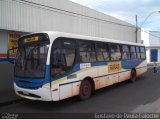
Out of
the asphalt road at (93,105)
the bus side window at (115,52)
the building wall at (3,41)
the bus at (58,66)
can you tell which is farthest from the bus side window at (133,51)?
the building wall at (3,41)

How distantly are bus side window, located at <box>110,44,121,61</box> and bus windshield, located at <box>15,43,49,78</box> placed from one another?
16.1ft

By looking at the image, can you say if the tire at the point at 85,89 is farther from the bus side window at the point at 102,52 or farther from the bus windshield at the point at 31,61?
the bus windshield at the point at 31,61

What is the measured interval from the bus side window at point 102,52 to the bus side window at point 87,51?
46 centimetres

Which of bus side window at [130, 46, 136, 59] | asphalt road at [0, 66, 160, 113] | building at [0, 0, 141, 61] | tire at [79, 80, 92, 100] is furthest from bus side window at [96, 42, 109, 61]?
building at [0, 0, 141, 61]

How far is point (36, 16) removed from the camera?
1355 cm

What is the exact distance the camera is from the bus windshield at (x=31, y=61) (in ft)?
27.0

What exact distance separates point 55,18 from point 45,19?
109 cm

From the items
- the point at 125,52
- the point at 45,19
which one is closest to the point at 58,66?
the point at 45,19

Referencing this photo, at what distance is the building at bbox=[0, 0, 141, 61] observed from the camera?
1199 centimetres

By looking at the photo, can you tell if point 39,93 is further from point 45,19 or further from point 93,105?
point 45,19

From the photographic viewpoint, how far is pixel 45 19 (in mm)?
14281

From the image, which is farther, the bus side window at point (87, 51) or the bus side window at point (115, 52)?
the bus side window at point (115, 52)

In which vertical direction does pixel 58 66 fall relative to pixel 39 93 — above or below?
above

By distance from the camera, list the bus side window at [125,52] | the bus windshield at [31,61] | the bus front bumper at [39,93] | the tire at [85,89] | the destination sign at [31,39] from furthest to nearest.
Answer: the bus side window at [125,52], the tire at [85,89], the destination sign at [31,39], the bus windshield at [31,61], the bus front bumper at [39,93]
